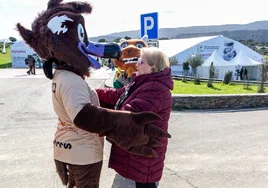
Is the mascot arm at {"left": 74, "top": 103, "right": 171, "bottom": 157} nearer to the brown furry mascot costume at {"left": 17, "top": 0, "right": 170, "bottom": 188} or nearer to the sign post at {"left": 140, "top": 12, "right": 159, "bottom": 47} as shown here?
the brown furry mascot costume at {"left": 17, "top": 0, "right": 170, "bottom": 188}

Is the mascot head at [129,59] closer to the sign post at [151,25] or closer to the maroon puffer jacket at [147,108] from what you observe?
the maroon puffer jacket at [147,108]

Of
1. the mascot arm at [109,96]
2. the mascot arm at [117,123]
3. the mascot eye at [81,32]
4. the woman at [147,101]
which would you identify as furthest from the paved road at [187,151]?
the mascot arm at [117,123]

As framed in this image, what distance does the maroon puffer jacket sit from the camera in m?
2.13

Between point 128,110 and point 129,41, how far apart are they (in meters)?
2.66

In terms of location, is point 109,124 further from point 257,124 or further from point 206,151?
point 257,124

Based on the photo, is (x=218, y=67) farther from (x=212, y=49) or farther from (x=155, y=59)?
(x=155, y=59)

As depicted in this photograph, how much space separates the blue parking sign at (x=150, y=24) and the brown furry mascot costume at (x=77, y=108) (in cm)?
507

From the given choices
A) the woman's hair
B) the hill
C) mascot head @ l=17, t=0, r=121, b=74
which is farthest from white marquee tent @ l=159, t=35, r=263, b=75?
the hill

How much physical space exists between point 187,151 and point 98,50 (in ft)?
10.7

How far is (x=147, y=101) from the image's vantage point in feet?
6.95

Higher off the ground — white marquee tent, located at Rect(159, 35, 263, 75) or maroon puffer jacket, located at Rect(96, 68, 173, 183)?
white marquee tent, located at Rect(159, 35, 263, 75)

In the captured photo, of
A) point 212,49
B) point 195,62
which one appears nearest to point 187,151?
point 195,62

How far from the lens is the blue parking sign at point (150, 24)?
731cm

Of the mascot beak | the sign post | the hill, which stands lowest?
the mascot beak
